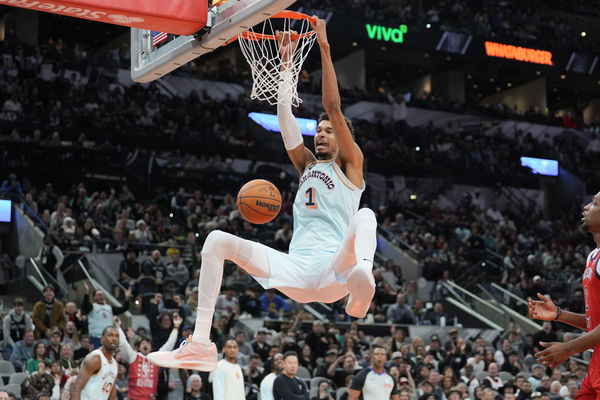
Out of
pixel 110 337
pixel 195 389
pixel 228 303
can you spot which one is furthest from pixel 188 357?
pixel 228 303

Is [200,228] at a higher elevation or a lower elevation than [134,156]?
lower

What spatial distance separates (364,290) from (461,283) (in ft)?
51.2

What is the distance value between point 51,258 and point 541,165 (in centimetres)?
2203

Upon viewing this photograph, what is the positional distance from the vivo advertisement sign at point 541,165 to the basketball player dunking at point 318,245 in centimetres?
2683

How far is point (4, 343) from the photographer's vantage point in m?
13.5

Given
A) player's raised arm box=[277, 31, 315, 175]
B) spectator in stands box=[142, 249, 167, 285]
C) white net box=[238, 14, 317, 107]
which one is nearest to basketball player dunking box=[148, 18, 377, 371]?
player's raised arm box=[277, 31, 315, 175]

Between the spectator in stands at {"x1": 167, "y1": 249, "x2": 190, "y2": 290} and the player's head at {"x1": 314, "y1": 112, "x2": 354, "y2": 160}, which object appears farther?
the spectator in stands at {"x1": 167, "y1": 249, "x2": 190, "y2": 290}

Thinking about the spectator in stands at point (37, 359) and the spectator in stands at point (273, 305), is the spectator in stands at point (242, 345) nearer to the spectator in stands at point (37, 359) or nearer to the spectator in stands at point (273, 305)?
the spectator in stands at point (273, 305)

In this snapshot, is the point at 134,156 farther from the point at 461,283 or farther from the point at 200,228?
the point at 461,283

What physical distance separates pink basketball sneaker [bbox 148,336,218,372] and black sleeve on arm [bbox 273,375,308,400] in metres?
4.98

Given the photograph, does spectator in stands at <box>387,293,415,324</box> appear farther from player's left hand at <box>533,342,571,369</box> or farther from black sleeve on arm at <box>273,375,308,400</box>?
player's left hand at <box>533,342,571,369</box>

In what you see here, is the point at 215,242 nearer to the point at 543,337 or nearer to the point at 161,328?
the point at 161,328

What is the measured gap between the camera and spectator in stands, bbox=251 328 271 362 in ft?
47.6

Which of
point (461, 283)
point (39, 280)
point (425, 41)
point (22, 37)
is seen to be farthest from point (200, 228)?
point (425, 41)
